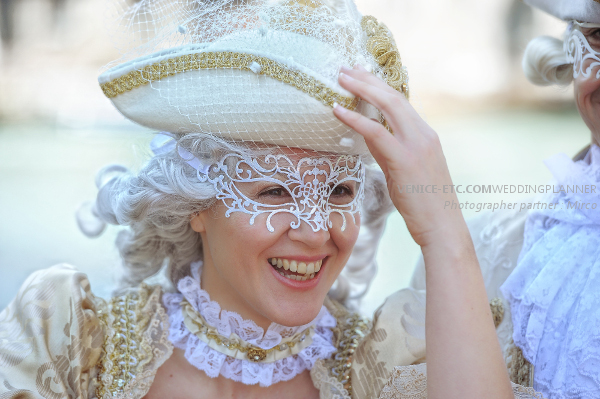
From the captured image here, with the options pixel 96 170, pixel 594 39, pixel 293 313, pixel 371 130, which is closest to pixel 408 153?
pixel 371 130

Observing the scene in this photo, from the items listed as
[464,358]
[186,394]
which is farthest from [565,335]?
[186,394]

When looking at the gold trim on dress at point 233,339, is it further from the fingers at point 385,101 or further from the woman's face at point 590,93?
the woman's face at point 590,93

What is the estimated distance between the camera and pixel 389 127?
172 cm

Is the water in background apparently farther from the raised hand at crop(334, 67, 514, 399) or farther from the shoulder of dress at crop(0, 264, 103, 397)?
the raised hand at crop(334, 67, 514, 399)

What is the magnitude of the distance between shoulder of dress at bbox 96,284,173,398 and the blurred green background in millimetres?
424

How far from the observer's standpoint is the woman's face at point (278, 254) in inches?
74.3

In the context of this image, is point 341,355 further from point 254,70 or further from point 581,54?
point 581,54

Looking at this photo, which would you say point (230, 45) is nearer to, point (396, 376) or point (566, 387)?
point (396, 376)

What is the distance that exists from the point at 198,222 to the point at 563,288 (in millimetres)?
1294

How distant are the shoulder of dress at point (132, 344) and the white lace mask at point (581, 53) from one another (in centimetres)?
175

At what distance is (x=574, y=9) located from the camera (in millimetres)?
2098

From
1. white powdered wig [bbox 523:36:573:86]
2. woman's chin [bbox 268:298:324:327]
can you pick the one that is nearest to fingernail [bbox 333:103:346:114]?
woman's chin [bbox 268:298:324:327]

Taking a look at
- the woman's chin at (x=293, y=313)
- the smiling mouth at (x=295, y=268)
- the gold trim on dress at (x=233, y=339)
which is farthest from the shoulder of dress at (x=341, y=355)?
the smiling mouth at (x=295, y=268)

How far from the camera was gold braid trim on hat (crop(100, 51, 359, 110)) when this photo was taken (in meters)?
1.66
